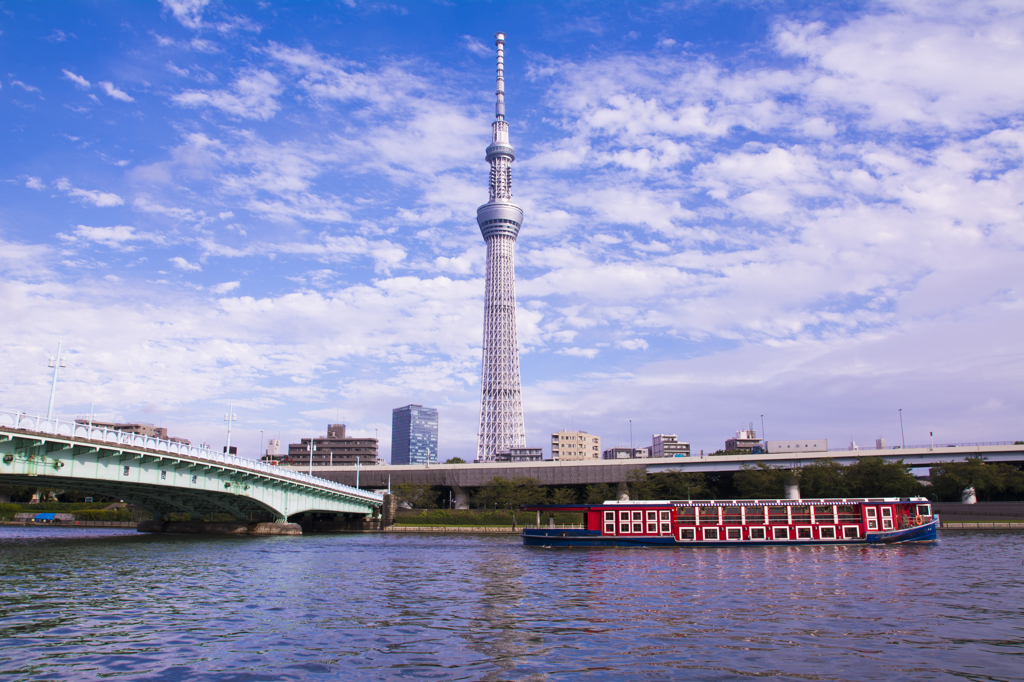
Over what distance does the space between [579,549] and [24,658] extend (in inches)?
1911

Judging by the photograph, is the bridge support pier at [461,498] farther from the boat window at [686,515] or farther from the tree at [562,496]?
the boat window at [686,515]

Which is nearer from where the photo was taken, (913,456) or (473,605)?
(473,605)

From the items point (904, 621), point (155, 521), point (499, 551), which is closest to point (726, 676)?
point (904, 621)

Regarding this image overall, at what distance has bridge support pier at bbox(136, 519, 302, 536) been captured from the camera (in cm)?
8550

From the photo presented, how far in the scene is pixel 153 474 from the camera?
210 feet

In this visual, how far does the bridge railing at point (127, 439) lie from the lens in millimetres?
51531

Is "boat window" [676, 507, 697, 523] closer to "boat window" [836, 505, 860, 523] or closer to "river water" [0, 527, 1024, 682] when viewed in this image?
"boat window" [836, 505, 860, 523]

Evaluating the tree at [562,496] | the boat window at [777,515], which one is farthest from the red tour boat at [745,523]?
the tree at [562,496]

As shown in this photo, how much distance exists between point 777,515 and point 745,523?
3.22m

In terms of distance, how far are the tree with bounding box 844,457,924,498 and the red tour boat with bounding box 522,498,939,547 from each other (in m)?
48.0

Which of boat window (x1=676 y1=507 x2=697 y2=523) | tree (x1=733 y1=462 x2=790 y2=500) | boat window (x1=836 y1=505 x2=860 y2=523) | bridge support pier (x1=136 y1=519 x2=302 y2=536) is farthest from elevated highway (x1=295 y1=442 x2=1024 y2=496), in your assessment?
boat window (x1=676 y1=507 x2=697 y2=523)

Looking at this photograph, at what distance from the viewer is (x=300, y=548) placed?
209ft

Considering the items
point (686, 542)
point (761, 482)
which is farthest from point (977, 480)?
point (686, 542)

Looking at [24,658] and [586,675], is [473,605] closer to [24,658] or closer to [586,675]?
[586,675]
